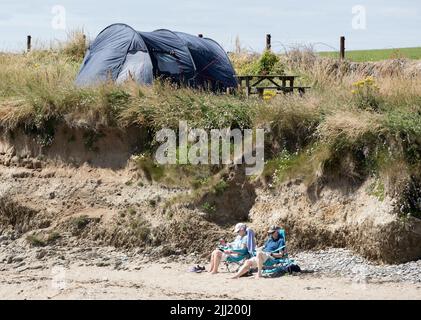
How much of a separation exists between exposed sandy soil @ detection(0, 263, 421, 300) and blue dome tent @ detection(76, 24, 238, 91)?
673 centimetres

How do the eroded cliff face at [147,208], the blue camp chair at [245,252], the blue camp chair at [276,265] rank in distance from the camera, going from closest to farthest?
1. the blue camp chair at [276,265]
2. the blue camp chair at [245,252]
3. the eroded cliff face at [147,208]

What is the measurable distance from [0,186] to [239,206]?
17.2ft

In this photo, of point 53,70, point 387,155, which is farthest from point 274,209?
point 53,70

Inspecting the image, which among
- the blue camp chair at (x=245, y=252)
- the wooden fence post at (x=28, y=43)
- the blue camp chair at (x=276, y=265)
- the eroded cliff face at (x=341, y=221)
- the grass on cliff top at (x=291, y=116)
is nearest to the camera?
the blue camp chair at (x=276, y=265)

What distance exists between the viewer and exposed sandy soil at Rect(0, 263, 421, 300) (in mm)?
14695

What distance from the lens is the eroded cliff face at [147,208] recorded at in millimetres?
16594

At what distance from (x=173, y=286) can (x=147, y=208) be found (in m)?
3.09

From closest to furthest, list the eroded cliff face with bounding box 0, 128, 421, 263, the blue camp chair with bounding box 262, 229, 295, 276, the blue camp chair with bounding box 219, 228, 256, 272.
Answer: the blue camp chair with bounding box 262, 229, 295, 276 → the blue camp chair with bounding box 219, 228, 256, 272 → the eroded cliff face with bounding box 0, 128, 421, 263

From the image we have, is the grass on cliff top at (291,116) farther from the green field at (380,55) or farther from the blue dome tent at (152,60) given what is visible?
the green field at (380,55)

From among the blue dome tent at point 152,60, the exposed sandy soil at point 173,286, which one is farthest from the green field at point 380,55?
the exposed sandy soil at point 173,286

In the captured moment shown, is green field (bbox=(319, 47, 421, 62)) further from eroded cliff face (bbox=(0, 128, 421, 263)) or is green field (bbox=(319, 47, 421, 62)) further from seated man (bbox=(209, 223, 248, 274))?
seated man (bbox=(209, 223, 248, 274))

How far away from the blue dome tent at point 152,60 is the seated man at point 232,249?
22.0ft

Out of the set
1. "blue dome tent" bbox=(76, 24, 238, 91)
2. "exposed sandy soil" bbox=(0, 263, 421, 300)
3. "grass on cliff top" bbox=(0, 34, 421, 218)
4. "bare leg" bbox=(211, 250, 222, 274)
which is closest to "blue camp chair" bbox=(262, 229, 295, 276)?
"exposed sandy soil" bbox=(0, 263, 421, 300)
